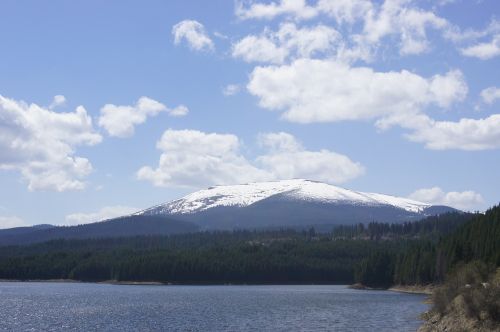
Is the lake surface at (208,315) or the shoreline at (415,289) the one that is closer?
the lake surface at (208,315)

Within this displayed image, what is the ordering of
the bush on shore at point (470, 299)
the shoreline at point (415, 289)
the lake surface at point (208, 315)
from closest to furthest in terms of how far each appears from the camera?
the bush on shore at point (470, 299), the lake surface at point (208, 315), the shoreline at point (415, 289)

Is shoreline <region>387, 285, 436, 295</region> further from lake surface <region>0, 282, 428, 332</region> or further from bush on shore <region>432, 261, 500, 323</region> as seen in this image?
bush on shore <region>432, 261, 500, 323</region>

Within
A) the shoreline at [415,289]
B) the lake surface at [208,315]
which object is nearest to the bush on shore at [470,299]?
the lake surface at [208,315]

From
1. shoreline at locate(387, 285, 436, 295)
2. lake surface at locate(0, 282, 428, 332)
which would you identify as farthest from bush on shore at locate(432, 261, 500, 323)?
shoreline at locate(387, 285, 436, 295)

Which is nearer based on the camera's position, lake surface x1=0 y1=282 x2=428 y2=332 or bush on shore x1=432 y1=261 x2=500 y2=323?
bush on shore x1=432 y1=261 x2=500 y2=323

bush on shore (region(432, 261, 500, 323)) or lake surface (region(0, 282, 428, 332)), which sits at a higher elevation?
bush on shore (region(432, 261, 500, 323))

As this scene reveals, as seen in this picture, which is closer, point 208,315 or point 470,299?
point 470,299

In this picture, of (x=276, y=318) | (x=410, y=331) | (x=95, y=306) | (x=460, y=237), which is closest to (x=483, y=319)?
(x=410, y=331)

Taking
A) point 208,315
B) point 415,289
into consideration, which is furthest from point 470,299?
point 415,289

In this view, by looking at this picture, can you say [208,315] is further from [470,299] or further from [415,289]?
[415,289]

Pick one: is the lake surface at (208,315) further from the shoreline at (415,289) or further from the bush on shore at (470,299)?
the shoreline at (415,289)

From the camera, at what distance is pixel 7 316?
308ft

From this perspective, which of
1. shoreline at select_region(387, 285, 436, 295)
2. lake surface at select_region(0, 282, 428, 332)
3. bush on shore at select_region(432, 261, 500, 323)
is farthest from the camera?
shoreline at select_region(387, 285, 436, 295)

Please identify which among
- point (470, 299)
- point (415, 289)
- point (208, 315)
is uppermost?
point (415, 289)
